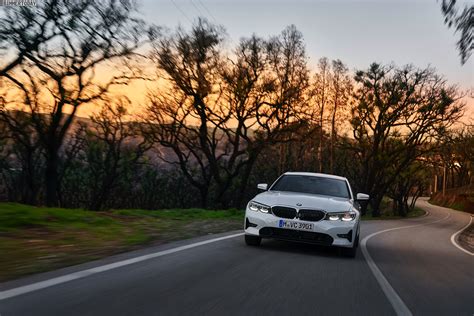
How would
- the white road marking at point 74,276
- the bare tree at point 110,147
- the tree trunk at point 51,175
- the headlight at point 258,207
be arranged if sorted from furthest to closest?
the bare tree at point 110,147, the tree trunk at point 51,175, the headlight at point 258,207, the white road marking at point 74,276

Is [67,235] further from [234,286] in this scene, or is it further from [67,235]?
[234,286]

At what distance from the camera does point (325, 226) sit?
9.56m

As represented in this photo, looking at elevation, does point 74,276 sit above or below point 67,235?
below

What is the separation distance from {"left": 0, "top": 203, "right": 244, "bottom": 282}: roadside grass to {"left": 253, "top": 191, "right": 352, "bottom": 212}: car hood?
7.24 feet

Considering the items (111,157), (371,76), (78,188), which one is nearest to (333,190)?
(371,76)

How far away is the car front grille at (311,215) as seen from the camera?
9.64 m

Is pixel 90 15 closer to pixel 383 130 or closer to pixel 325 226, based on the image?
pixel 325 226

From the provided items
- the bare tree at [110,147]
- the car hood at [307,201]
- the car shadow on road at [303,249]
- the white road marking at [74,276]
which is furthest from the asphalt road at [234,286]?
the bare tree at [110,147]

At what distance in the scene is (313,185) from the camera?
443 inches

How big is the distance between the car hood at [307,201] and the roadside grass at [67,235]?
2206mm

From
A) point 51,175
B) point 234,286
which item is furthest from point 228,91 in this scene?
point 234,286

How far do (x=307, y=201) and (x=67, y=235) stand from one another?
437cm

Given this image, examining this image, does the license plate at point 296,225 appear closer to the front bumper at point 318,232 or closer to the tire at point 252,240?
the front bumper at point 318,232

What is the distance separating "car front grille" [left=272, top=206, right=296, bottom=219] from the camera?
31.9 ft
